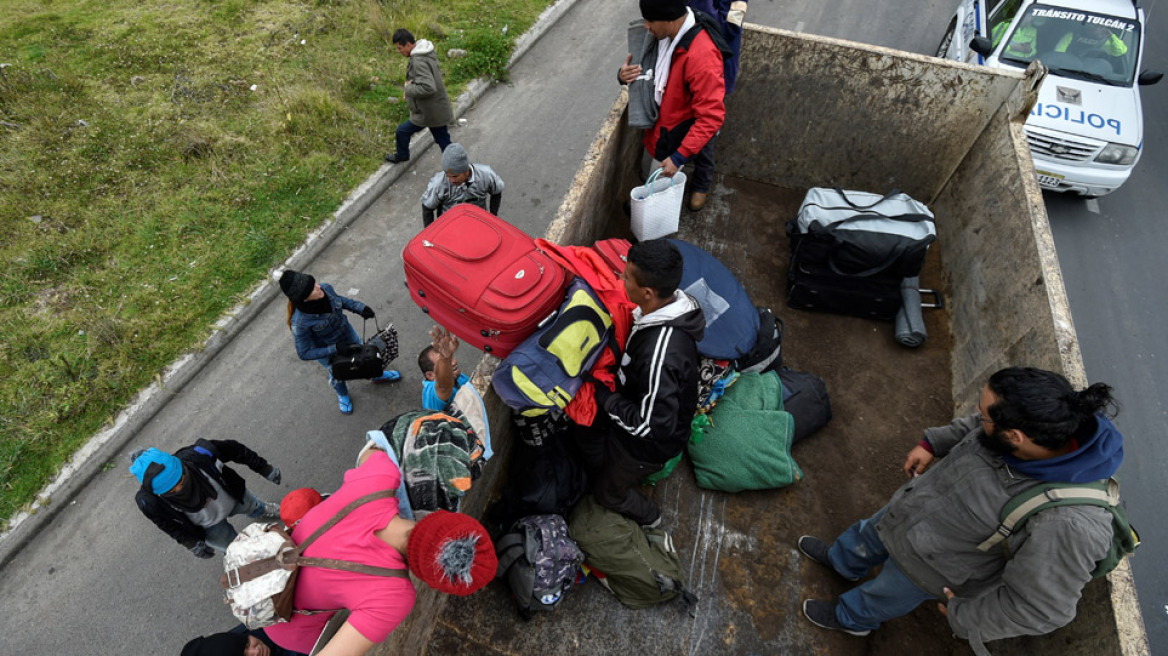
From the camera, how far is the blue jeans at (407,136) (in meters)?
6.52

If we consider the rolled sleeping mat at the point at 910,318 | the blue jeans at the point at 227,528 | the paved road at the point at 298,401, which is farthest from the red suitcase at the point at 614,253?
the blue jeans at the point at 227,528

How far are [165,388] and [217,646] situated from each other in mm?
3029

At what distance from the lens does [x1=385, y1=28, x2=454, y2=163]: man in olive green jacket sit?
5.91 meters

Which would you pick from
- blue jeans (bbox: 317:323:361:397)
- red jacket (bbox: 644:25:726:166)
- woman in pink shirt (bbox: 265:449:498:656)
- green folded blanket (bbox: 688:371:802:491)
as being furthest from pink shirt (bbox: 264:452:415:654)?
red jacket (bbox: 644:25:726:166)

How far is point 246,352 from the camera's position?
531 cm

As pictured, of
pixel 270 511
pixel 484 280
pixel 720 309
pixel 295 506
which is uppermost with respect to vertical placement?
pixel 484 280

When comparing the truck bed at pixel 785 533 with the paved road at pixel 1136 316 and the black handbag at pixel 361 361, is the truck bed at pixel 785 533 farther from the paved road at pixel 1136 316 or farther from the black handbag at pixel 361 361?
the paved road at pixel 1136 316

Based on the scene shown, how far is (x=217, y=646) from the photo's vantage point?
2750mm

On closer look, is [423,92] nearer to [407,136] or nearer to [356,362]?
[407,136]

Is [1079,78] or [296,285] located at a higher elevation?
[1079,78]

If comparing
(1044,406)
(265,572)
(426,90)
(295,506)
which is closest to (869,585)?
(1044,406)

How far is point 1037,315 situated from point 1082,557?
5.61ft

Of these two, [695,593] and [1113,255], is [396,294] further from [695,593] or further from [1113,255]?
[1113,255]

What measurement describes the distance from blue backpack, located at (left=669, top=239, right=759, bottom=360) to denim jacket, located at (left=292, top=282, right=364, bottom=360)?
2499 mm
